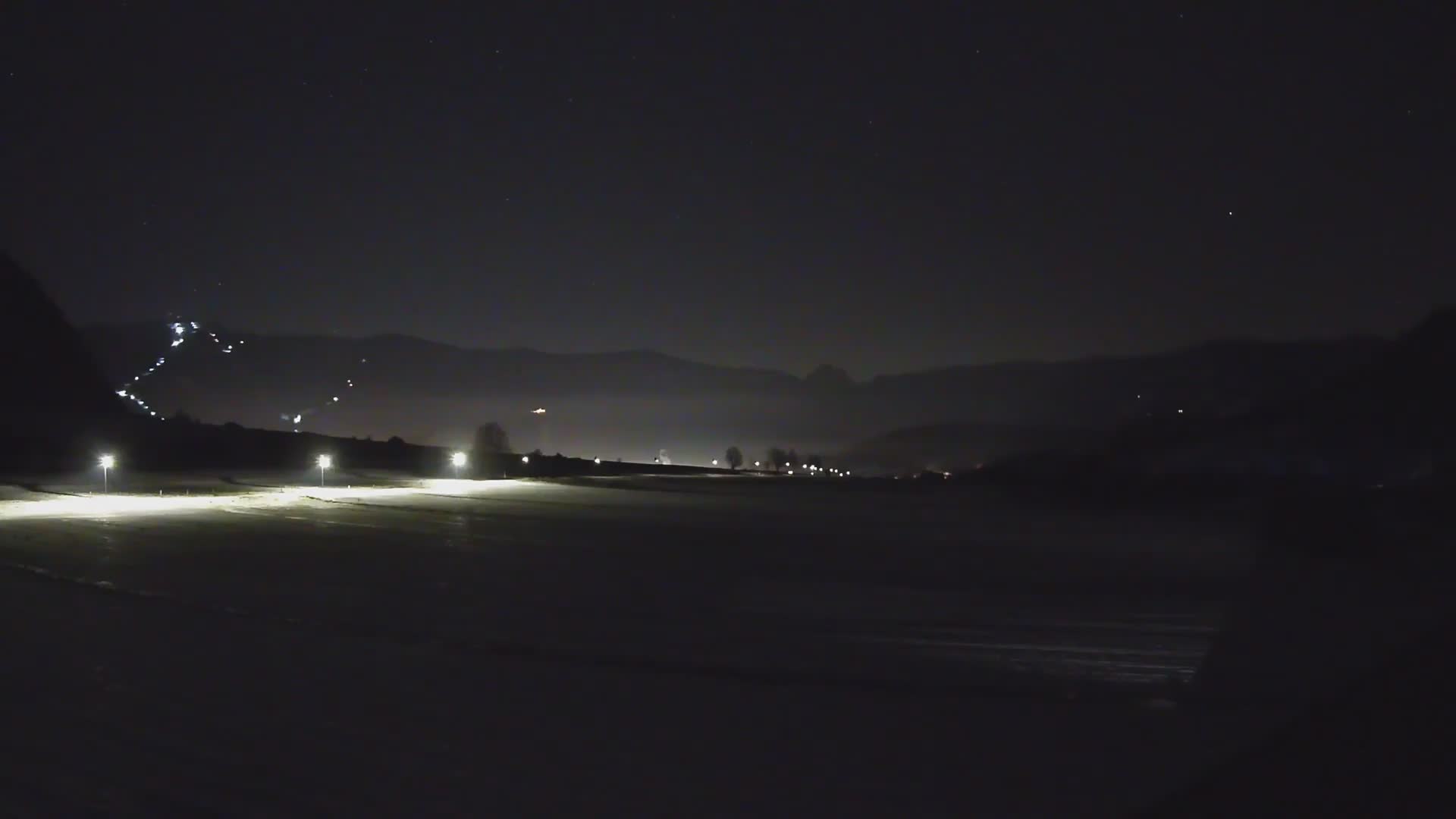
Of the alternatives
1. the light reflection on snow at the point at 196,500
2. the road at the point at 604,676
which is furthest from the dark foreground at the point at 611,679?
the light reflection on snow at the point at 196,500

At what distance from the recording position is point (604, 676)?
26.6 feet

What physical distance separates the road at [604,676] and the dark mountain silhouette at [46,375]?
127ft

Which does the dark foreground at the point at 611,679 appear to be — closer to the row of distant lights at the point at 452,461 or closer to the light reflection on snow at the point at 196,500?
the light reflection on snow at the point at 196,500

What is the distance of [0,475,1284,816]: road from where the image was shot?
572 centimetres

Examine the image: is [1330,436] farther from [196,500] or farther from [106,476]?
[106,476]

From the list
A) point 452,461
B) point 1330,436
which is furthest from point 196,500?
point 1330,436

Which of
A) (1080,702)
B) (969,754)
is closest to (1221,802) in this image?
(969,754)

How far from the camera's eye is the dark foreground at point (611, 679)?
5.71m

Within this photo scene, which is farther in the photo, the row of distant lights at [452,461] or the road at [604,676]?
the row of distant lights at [452,461]

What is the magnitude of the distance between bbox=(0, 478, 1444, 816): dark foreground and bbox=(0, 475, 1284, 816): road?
3 cm

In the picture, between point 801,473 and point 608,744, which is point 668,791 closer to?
point 608,744

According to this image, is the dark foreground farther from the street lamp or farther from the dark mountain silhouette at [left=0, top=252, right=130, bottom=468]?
the dark mountain silhouette at [left=0, top=252, right=130, bottom=468]

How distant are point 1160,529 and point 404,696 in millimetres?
15714

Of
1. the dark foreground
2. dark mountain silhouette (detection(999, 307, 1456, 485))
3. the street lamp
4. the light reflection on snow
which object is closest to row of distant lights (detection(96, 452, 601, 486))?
the street lamp
